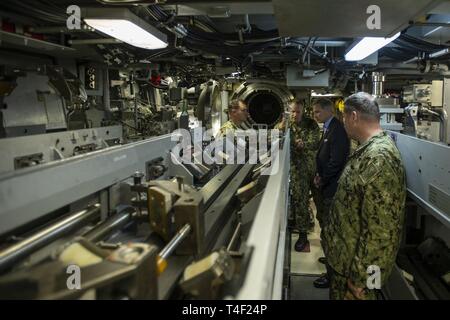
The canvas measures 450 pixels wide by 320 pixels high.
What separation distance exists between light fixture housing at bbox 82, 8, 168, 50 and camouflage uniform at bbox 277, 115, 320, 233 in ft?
8.91

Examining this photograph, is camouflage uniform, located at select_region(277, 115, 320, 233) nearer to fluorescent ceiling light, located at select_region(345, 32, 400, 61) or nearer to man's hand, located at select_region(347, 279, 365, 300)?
fluorescent ceiling light, located at select_region(345, 32, 400, 61)

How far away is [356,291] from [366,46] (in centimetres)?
191

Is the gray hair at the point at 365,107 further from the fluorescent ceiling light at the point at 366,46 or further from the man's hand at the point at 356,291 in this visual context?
the man's hand at the point at 356,291

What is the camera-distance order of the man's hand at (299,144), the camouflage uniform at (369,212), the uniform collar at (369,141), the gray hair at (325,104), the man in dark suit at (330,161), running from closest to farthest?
1. the camouflage uniform at (369,212)
2. the uniform collar at (369,141)
3. the man in dark suit at (330,161)
4. the gray hair at (325,104)
5. the man's hand at (299,144)

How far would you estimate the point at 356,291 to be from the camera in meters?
2.09

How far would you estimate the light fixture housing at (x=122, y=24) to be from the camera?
6.04ft

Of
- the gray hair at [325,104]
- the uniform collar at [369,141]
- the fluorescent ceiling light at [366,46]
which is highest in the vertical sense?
the fluorescent ceiling light at [366,46]

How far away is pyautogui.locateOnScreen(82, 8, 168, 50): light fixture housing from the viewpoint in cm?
184

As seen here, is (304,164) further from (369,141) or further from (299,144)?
(369,141)

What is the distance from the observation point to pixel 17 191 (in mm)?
1067

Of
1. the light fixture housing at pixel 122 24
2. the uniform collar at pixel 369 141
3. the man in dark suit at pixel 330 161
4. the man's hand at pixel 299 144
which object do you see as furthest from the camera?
the man's hand at pixel 299 144

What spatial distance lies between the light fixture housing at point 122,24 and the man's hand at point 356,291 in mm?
1804

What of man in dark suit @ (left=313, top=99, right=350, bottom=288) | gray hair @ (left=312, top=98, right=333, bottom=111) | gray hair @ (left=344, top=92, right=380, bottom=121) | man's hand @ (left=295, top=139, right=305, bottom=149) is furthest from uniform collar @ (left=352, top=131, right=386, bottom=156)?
man's hand @ (left=295, top=139, right=305, bottom=149)

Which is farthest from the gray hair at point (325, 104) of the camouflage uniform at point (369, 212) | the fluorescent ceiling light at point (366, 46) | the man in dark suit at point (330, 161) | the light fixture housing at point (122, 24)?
the light fixture housing at point (122, 24)
